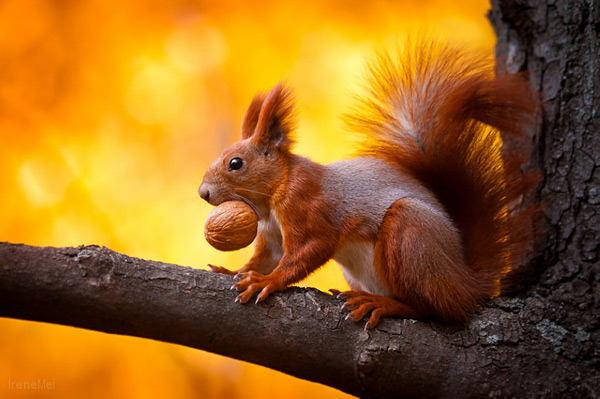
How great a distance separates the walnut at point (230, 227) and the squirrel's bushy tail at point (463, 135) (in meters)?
0.51

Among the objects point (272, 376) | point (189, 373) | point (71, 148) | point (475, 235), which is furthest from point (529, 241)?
point (71, 148)

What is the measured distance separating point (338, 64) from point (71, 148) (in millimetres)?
1057

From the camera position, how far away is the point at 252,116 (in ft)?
5.29

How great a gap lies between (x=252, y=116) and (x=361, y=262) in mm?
539

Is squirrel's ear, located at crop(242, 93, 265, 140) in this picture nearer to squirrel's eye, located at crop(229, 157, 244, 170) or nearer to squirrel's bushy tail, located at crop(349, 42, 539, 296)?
squirrel's eye, located at crop(229, 157, 244, 170)

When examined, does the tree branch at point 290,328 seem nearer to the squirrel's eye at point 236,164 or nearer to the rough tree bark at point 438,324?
the rough tree bark at point 438,324

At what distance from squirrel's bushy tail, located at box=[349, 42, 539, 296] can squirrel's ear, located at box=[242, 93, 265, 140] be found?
0.30 meters

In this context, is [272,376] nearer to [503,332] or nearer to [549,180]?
[503,332]

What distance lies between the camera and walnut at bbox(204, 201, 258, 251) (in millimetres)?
1338

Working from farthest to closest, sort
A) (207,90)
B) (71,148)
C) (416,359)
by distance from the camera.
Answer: (207,90), (71,148), (416,359)

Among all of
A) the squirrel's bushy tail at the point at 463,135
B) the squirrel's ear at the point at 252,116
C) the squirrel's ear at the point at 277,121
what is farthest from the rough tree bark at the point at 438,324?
the squirrel's ear at the point at 252,116

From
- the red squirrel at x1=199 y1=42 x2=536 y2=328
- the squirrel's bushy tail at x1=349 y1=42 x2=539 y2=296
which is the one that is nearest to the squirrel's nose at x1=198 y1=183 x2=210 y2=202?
the red squirrel at x1=199 y1=42 x2=536 y2=328

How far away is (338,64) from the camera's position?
2.16 metres

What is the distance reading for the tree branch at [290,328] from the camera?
1.04 m
